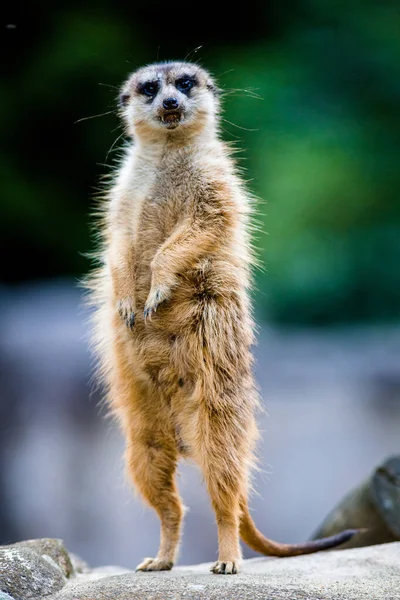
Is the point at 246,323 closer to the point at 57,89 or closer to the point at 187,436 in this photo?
the point at 187,436

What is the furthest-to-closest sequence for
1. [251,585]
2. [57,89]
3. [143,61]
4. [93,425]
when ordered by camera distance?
[93,425] → [57,89] → [143,61] → [251,585]

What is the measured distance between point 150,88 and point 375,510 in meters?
1.98

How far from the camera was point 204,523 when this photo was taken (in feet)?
22.5

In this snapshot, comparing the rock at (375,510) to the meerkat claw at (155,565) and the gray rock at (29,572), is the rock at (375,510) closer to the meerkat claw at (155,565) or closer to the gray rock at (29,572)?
the meerkat claw at (155,565)

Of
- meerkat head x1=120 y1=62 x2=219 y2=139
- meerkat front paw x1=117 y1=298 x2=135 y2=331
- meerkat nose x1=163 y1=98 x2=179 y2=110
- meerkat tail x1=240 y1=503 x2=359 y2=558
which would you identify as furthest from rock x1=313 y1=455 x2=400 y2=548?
meerkat nose x1=163 y1=98 x2=179 y2=110

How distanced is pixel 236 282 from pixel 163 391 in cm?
48

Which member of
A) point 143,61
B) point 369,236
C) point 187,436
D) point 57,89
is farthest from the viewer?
point 369,236

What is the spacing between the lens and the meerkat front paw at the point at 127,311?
3547mm

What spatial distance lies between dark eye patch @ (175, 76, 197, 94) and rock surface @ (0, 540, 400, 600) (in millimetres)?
1771

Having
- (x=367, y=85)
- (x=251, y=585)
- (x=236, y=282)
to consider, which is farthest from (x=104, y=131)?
(x=251, y=585)

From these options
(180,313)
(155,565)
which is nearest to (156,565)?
(155,565)

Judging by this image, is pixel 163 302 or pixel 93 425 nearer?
pixel 163 302

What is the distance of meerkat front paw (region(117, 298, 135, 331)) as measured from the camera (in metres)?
3.55

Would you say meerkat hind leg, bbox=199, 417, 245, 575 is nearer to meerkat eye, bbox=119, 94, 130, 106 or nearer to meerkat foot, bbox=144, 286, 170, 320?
meerkat foot, bbox=144, 286, 170, 320
